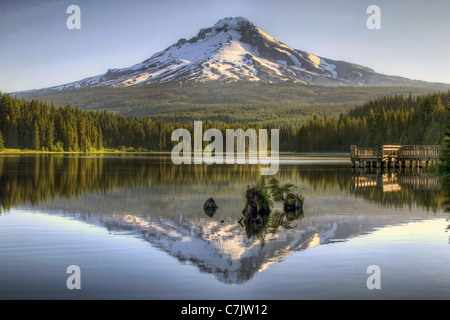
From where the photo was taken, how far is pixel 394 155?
74562 millimetres

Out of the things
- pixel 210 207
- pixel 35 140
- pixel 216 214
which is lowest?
pixel 216 214

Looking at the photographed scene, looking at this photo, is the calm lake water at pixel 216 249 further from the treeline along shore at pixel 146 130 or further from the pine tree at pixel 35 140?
the pine tree at pixel 35 140

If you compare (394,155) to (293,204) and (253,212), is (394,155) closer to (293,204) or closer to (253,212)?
(293,204)

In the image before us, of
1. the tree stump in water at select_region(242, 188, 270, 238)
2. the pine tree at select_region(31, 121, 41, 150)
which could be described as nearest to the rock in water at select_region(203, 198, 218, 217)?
the tree stump in water at select_region(242, 188, 270, 238)

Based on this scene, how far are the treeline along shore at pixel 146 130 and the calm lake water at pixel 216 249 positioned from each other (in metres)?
70.7

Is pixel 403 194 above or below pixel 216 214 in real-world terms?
below

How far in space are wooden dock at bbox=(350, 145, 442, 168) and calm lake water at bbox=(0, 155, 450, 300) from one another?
41.9 metres

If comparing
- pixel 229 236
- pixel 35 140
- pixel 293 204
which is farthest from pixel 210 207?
pixel 35 140

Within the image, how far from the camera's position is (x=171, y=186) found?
38906 mm

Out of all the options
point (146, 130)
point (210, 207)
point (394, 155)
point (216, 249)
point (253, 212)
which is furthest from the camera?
point (146, 130)

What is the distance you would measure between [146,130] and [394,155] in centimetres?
13070

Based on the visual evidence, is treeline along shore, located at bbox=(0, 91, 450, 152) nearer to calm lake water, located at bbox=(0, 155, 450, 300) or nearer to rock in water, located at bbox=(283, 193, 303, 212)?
rock in water, located at bbox=(283, 193, 303, 212)
